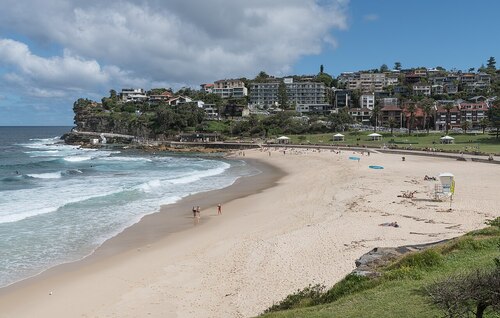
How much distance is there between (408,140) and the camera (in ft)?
244

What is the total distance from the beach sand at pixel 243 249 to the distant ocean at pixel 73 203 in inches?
49.9

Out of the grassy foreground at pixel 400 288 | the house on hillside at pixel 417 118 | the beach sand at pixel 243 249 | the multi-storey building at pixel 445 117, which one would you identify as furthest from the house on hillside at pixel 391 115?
the grassy foreground at pixel 400 288

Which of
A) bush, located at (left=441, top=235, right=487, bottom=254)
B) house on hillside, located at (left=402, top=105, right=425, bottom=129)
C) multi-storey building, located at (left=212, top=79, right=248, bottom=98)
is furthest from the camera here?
multi-storey building, located at (left=212, top=79, right=248, bottom=98)

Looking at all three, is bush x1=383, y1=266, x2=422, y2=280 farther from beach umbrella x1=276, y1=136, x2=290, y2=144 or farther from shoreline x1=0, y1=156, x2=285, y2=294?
beach umbrella x1=276, y1=136, x2=290, y2=144

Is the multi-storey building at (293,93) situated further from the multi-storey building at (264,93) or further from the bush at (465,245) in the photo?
the bush at (465,245)

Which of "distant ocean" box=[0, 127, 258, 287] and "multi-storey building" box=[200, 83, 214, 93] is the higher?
"multi-storey building" box=[200, 83, 214, 93]

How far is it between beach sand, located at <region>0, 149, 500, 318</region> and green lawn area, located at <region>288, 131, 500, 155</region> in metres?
31.7

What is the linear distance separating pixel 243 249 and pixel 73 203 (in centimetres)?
1534

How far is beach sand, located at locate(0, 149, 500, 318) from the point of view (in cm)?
1373

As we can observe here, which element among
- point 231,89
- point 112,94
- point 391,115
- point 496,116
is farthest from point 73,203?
point 112,94

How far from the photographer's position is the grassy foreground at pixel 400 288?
847cm

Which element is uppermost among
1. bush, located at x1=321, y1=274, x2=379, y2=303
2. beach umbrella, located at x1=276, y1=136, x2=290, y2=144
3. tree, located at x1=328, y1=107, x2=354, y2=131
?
tree, located at x1=328, y1=107, x2=354, y2=131

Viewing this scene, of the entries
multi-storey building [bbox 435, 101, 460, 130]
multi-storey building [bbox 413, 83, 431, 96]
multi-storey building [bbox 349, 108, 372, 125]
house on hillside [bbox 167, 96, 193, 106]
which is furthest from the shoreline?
multi-storey building [bbox 413, 83, 431, 96]

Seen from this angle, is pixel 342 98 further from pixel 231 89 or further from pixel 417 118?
pixel 231 89
